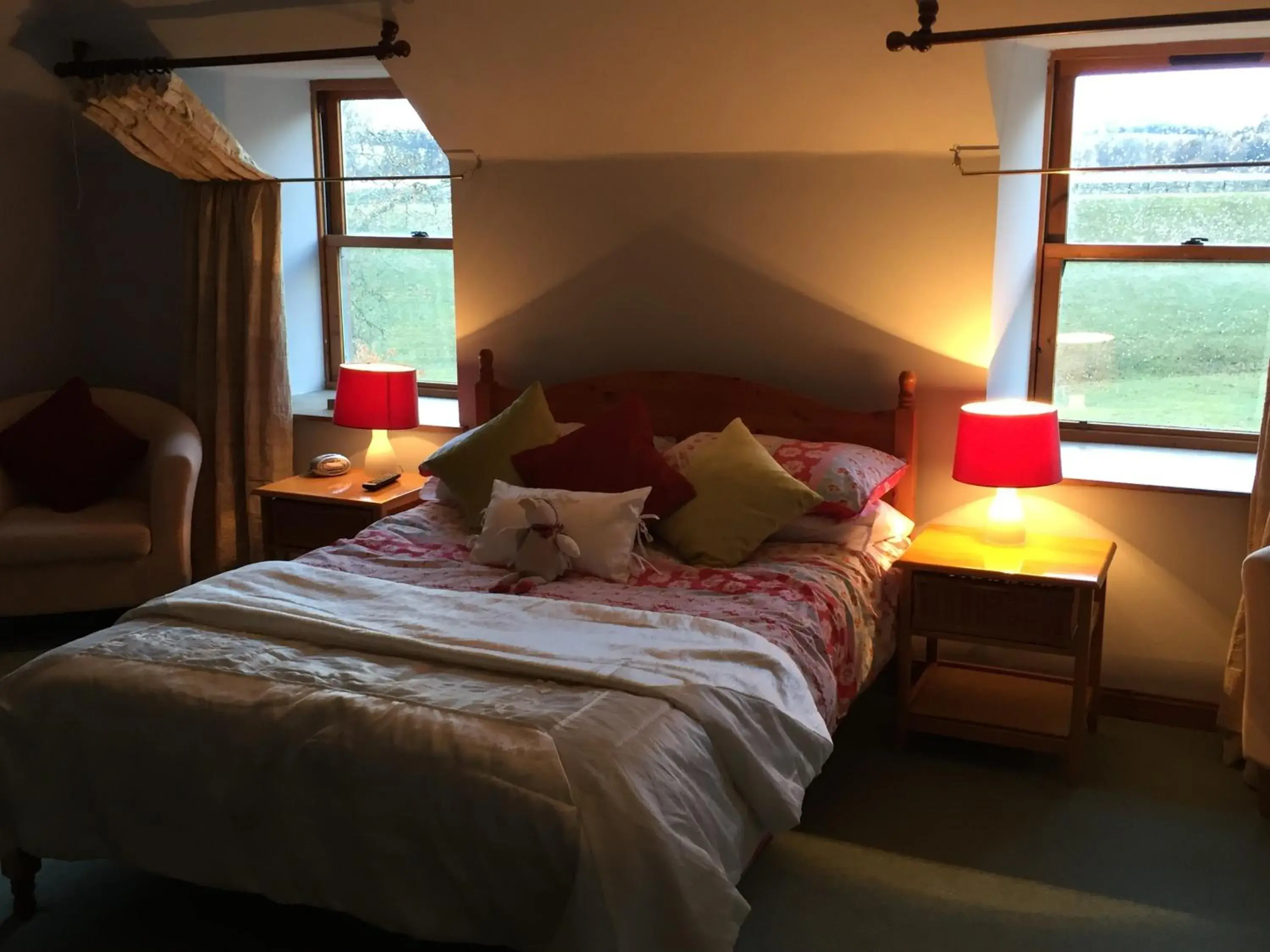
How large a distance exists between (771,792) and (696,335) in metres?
1.87

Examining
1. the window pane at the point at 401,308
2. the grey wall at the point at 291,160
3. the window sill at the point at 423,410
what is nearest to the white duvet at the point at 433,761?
the window sill at the point at 423,410

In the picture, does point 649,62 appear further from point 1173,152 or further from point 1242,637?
point 1242,637

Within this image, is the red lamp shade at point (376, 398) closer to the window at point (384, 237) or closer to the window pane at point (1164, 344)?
the window at point (384, 237)

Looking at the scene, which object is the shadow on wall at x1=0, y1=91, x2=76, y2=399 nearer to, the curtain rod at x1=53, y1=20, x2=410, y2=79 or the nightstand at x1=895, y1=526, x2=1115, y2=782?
the curtain rod at x1=53, y1=20, x2=410, y2=79

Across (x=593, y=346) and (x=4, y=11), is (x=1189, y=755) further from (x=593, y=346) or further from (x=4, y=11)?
(x=4, y=11)

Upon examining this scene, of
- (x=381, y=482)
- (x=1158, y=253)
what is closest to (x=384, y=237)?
(x=381, y=482)

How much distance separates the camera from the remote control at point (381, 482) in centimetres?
387

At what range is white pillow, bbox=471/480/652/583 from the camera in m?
3.01

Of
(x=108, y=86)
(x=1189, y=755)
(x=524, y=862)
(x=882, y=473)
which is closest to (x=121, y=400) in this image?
(x=108, y=86)

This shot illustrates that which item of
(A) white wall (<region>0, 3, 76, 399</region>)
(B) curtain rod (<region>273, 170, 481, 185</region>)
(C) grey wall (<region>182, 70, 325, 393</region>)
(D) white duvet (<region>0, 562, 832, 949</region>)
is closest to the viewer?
(D) white duvet (<region>0, 562, 832, 949</region>)

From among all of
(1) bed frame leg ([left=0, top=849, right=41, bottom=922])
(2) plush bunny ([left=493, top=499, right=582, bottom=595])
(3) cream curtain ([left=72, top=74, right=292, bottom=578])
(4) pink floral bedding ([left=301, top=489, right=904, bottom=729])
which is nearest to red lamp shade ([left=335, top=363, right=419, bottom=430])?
(3) cream curtain ([left=72, top=74, right=292, bottom=578])

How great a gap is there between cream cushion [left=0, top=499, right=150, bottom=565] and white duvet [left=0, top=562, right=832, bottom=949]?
4.39 feet

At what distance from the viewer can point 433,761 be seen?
2.05 m

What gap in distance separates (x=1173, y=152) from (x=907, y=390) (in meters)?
1.02
